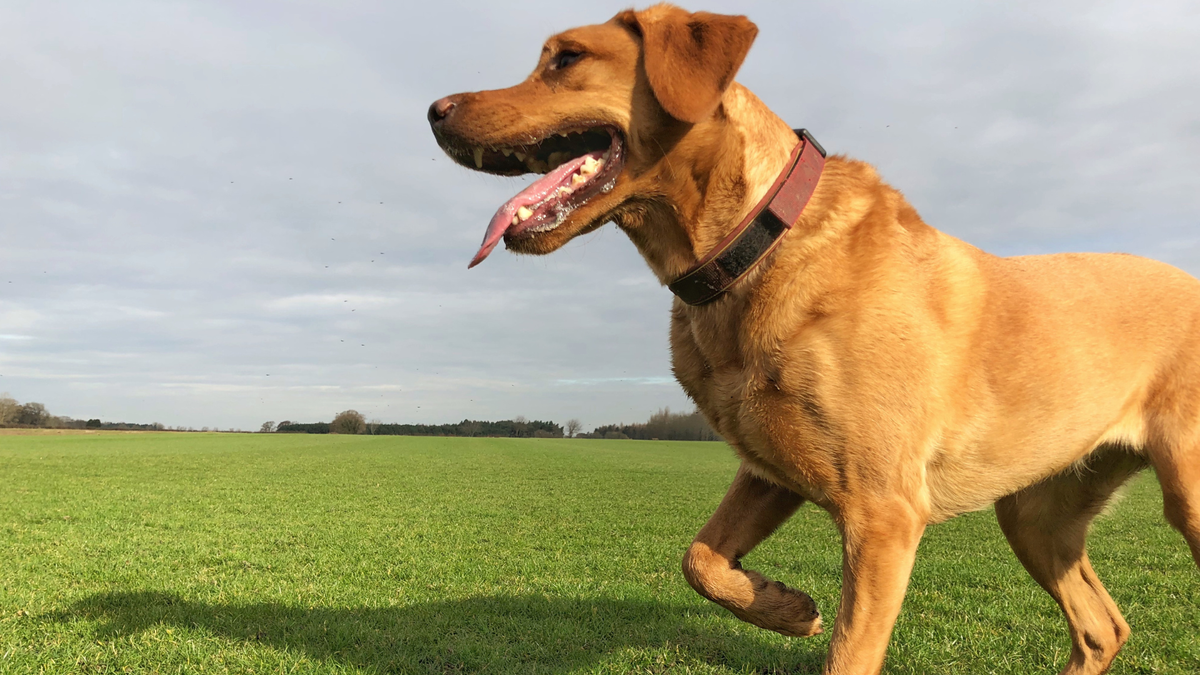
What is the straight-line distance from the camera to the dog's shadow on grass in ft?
15.0

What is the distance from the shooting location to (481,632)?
5230 mm

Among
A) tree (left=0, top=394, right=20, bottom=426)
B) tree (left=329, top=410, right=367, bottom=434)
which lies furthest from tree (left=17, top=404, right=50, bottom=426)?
tree (left=329, top=410, right=367, bottom=434)

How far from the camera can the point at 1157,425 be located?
3197 millimetres

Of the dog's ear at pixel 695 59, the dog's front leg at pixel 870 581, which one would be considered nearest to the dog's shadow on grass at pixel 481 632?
the dog's front leg at pixel 870 581

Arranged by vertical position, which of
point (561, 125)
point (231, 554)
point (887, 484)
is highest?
point (561, 125)

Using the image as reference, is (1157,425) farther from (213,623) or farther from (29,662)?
(29,662)

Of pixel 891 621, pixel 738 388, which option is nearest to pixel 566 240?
pixel 738 388

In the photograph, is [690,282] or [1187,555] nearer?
[690,282]

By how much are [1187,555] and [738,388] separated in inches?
402

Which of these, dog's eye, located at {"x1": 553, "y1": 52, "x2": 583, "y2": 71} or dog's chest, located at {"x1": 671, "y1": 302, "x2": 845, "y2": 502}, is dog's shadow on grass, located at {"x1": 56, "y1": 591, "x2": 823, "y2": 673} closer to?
dog's chest, located at {"x1": 671, "y1": 302, "x2": 845, "y2": 502}

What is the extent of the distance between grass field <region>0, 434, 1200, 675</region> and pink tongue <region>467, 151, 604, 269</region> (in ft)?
9.68

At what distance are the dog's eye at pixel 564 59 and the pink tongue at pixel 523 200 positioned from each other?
0.41 metres

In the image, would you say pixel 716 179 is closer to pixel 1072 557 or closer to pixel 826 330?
pixel 826 330

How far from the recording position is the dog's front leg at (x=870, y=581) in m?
2.40
